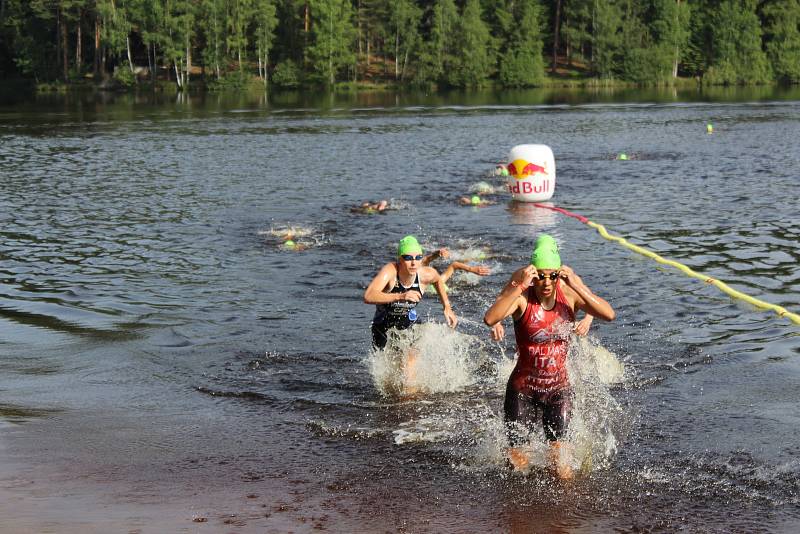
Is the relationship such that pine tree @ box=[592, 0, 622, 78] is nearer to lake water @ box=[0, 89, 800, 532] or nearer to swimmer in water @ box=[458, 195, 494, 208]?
lake water @ box=[0, 89, 800, 532]

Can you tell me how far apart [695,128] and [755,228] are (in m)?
28.6

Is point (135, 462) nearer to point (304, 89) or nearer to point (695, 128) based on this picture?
point (695, 128)

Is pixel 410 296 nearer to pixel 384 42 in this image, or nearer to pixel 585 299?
pixel 585 299

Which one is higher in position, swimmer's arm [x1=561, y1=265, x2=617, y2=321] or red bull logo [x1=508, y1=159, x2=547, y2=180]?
red bull logo [x1=508, y1=159, x2=547, y2=180]

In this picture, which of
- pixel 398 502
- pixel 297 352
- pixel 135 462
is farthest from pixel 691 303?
pixel 135 462

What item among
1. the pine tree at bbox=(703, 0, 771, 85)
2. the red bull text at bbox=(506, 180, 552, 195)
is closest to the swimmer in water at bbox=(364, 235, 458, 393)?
the red bull text at bbox=(506, 180, 552, 195)

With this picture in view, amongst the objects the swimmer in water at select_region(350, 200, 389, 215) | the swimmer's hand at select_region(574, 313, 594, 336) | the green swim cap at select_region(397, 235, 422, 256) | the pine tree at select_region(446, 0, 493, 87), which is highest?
the pine tree at select_region(446, 0, 493, 87)

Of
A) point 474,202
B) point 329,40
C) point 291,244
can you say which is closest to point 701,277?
point 291,244

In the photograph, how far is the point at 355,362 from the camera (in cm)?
1253

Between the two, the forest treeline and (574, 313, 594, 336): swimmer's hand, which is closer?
(574, 313, 594, 336): swimmer's hand

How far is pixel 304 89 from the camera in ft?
310

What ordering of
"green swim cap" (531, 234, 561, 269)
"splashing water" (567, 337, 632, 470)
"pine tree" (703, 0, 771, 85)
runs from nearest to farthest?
"green swim cap" (531, 234, 561, 269)
"splashing water" (567, 337, 632, 470)
"pine tree" (703, 0, 771, 85)

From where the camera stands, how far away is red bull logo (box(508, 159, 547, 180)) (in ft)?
82.4

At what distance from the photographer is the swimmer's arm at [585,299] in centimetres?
785
